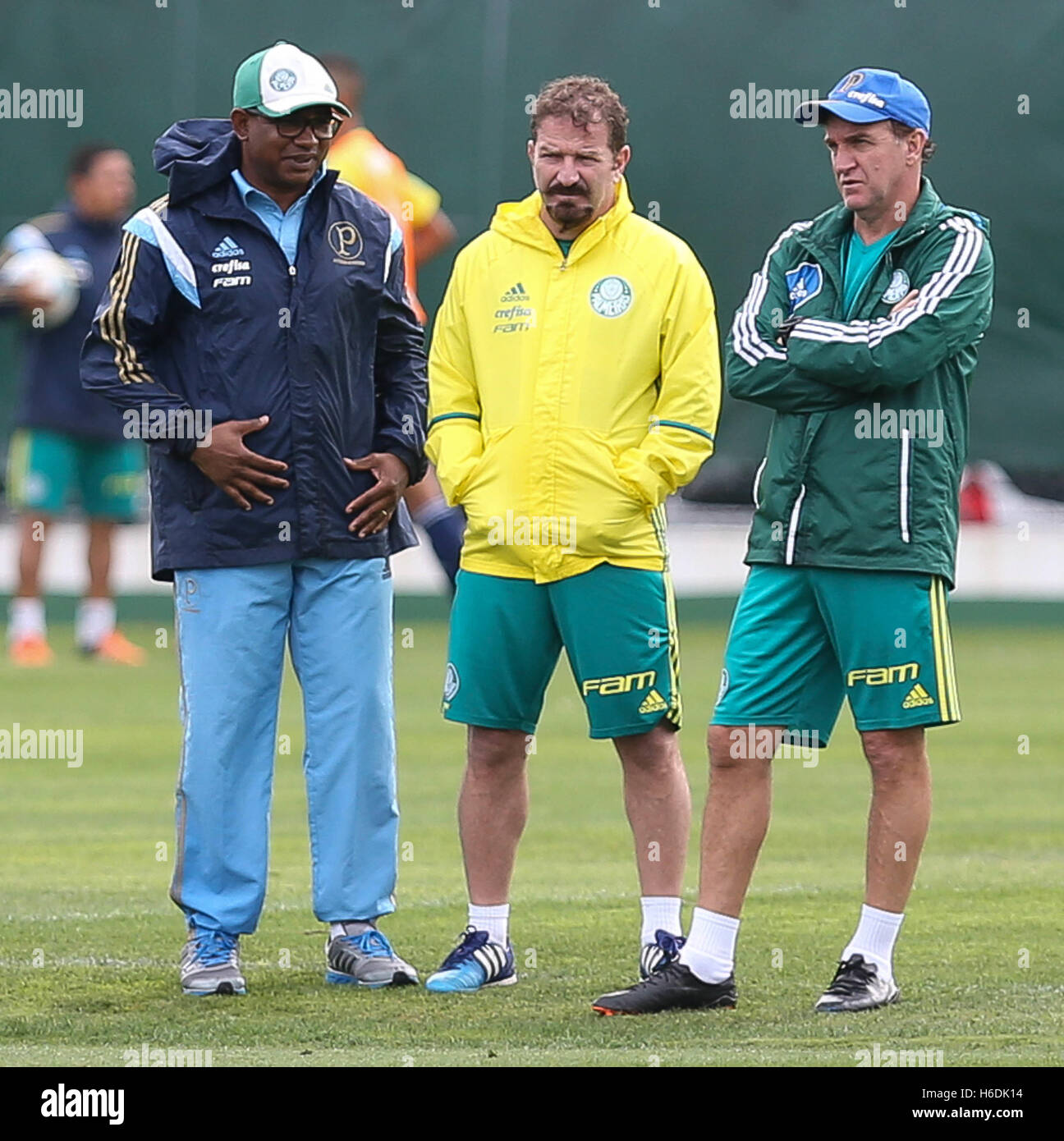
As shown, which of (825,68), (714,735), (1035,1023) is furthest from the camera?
(825,68)

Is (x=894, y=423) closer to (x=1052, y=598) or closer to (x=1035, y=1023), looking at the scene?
(x=1035, y=1023)

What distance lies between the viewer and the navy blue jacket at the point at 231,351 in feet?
19.9

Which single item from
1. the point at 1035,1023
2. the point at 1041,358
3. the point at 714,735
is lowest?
the point at 1035,1023

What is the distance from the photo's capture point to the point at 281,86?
19.8 feet

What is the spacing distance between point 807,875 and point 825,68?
8.78 metres

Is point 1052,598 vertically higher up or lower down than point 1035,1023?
higher up

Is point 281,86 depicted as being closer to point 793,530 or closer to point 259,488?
point 259,488

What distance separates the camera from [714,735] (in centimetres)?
582

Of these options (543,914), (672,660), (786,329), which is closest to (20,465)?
(543,914)

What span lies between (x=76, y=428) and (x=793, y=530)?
8.60 m

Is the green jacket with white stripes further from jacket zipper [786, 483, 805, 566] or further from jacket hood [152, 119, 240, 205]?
jacket hood [152, 119, 240, 205]
